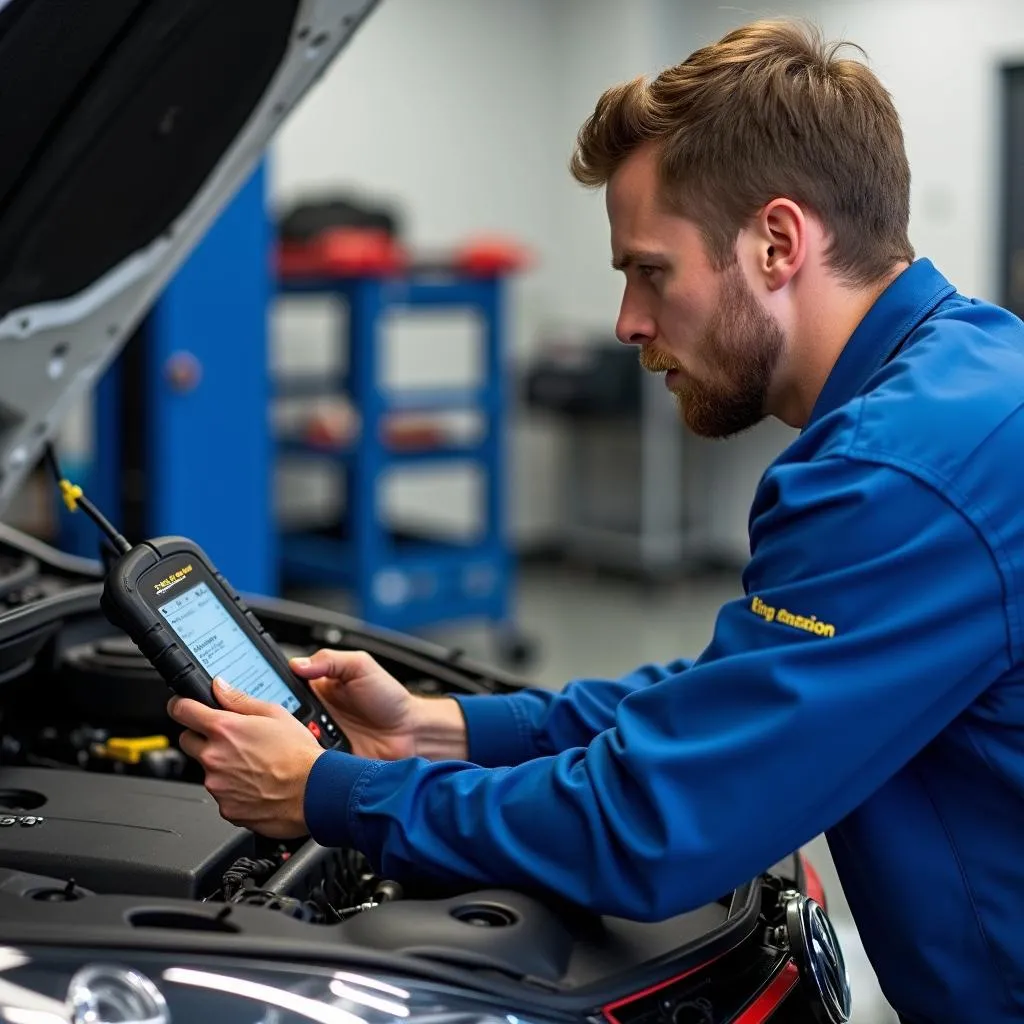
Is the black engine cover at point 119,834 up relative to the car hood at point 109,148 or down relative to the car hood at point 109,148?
down

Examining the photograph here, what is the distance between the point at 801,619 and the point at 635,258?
341 millimetres

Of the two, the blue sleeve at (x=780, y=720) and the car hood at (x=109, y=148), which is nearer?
the blue sleeve at (x=780, y=720)

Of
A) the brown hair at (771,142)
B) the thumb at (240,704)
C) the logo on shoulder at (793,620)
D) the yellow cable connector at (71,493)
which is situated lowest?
the thumb at (240,704)

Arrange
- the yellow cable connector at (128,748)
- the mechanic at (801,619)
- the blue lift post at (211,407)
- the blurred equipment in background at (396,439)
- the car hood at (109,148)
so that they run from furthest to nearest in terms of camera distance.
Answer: the blurred equipment in background at (396,439) < the blue lift post at (211,407) < the yellow cable connector at (128,748) < the car hood at (109,148) < the mechanic at (801,619)

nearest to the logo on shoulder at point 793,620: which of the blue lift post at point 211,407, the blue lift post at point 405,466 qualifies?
the blue lift post at point 211,407

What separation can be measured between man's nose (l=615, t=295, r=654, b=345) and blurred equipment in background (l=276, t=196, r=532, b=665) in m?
3.36

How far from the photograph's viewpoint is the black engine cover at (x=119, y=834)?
1153 millimetres

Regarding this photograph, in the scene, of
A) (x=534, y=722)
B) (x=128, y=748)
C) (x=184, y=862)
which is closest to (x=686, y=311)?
(x=534, y=722)

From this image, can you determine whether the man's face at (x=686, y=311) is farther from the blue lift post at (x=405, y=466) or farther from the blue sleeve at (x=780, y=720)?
the blue lift post at (x=405, y=466)

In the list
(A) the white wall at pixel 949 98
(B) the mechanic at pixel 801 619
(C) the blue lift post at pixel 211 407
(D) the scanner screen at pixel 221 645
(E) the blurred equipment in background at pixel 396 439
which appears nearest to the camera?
(B) the mechanic at pixel 801 619

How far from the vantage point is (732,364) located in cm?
121

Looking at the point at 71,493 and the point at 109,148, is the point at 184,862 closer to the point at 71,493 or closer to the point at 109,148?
the point at 71,493

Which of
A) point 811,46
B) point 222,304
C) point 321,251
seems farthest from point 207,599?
point 321,251

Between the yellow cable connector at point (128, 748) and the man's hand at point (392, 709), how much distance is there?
21cm
